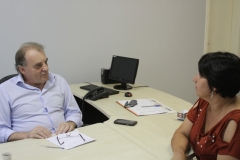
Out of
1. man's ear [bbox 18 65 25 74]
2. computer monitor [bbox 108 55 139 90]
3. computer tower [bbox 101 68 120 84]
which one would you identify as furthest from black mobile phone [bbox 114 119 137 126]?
computer tower [bbox 101 68 120 84]

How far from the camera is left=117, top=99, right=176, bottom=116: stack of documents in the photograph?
84.4 inches

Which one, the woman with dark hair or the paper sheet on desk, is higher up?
the woman with dark hair

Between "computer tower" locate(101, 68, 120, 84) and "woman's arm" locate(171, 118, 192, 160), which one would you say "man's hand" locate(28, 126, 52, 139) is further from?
"computer tower" locate(101, 68, 120, 84)

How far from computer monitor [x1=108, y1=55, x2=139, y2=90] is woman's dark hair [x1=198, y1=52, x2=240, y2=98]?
4.97 feet

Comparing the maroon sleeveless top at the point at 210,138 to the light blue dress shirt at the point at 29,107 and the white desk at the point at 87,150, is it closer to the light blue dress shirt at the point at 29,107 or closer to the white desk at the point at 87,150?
the white desk at the point at 87,150

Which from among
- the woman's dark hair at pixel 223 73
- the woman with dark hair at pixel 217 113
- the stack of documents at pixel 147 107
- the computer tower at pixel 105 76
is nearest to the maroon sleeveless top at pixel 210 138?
the woman with dark hair at pixel 217 113

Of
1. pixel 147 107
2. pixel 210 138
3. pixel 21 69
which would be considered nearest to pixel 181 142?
pixel 210 138

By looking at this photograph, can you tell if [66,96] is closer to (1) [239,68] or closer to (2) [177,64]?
(1) [239,68]

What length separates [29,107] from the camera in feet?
6.52

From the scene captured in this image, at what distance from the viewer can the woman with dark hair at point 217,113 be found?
4.26 ft

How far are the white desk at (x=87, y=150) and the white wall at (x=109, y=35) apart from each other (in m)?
1.54

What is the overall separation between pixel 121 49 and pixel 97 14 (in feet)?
1.76

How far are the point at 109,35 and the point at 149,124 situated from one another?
170 cm

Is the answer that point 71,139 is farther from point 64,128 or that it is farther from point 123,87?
point 123,87
